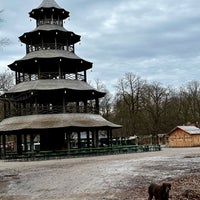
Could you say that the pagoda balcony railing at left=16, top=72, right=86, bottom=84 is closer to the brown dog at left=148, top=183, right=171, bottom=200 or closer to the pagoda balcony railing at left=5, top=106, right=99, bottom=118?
the pagoda balcony railing at left=5, top=106, right=99, bottom=118

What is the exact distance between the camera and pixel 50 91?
4200 cm

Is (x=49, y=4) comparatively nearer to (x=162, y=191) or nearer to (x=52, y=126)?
(x=52, y=126)

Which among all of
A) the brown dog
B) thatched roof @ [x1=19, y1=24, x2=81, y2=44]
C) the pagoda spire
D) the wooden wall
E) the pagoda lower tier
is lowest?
the brown dog

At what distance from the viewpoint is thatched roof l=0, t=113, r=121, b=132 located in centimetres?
3972

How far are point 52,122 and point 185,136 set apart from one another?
30.2 meters

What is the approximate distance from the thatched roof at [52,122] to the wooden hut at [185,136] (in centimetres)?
2421

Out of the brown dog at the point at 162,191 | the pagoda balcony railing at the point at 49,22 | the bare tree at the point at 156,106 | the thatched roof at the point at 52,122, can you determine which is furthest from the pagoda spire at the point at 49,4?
the brown dog at the point at 162,191

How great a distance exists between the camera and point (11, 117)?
4441cm

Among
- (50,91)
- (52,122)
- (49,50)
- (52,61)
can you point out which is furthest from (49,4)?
(52,122)

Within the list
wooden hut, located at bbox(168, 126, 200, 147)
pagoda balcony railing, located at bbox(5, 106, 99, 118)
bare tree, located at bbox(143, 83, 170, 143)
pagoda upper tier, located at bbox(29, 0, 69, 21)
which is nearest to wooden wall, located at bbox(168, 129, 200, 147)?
wooden hut, located at bbox(168, 126, 200, 147)

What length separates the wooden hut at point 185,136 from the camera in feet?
209

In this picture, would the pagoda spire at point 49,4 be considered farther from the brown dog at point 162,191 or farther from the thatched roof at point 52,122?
the brown dog at point 162,191

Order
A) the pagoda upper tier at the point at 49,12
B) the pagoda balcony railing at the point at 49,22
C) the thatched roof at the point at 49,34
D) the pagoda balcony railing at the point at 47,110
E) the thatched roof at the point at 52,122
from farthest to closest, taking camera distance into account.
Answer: the pagoda balcony railing at the point at 49,22, the pagoda upper tier at the point at 49,12, the thatched roof at the point at 49,34, the pagoda balcony railing at the point at 47,110, the thatched roof at the point at 52,122

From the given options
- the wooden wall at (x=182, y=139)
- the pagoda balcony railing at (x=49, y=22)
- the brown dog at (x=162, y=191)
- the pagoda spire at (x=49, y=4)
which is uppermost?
the pagoda spire at (x=49, y=4)
